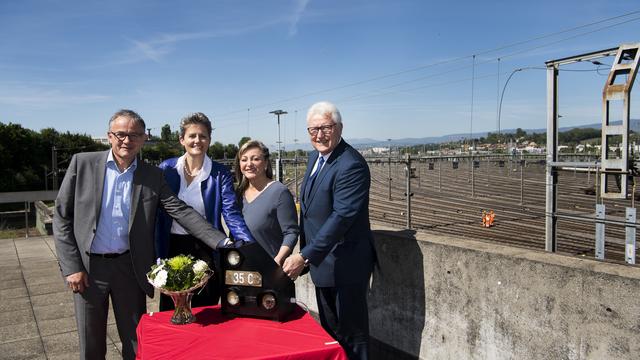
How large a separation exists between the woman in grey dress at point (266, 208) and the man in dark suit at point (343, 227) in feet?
0.57

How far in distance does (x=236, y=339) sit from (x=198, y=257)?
1.07m

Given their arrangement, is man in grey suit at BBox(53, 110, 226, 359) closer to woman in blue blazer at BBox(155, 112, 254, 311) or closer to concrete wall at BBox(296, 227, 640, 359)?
woman in blue blazer at BBox(155, 112, 254, 311)

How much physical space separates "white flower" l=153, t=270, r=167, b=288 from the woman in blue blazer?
71 cm

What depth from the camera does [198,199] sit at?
3482mm

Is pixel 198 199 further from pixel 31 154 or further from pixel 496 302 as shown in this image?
pixel 31 154

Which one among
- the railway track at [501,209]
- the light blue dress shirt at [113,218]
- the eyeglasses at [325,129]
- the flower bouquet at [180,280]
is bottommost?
the railway track at [501,209]

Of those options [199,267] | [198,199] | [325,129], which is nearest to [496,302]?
[325,129]

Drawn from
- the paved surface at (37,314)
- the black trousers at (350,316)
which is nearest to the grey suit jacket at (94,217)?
the black trousers at (350,316)

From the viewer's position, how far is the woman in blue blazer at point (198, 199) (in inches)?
135

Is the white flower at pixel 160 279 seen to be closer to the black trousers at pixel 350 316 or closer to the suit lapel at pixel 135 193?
the suit lapel at pixel 135 193

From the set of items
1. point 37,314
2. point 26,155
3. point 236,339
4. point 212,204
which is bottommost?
point 37,314

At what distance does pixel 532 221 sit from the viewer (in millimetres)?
21125

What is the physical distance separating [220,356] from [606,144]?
3.14m

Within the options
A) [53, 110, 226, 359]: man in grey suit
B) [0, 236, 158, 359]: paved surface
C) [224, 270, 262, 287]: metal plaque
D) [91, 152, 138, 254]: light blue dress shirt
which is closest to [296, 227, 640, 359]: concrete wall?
[224, 270, 262, 287]: metal plaque
